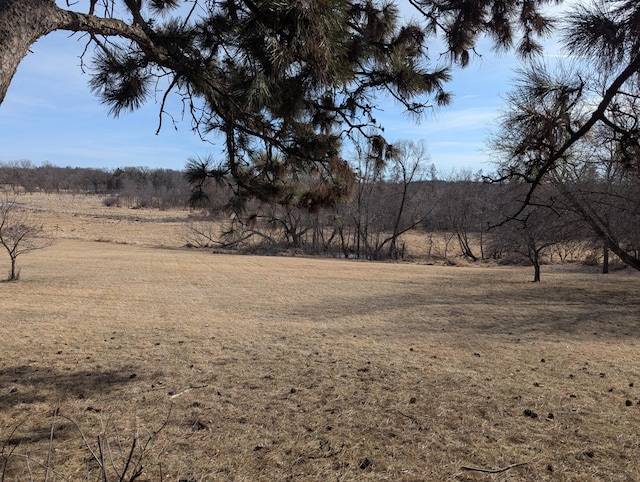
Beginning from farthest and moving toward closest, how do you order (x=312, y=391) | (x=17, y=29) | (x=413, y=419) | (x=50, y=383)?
(x=50, y=383)
(x=312, y=391)
(x=413, y=419)
(x=17, y=29)

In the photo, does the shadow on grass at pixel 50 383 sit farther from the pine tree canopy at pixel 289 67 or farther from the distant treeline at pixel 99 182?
the distant treeline at pixel 99 182

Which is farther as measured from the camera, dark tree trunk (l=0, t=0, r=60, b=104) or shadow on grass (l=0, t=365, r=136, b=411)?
shadow on grass (l=0, t=365, r=136, b=411)

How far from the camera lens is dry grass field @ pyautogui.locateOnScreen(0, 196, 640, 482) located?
11.2 feet

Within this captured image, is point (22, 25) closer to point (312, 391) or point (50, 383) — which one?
point (312, 391)

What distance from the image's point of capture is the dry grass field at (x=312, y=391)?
342 centimetres

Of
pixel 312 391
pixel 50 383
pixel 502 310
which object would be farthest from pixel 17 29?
pixel 502 310

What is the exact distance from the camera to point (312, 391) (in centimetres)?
523

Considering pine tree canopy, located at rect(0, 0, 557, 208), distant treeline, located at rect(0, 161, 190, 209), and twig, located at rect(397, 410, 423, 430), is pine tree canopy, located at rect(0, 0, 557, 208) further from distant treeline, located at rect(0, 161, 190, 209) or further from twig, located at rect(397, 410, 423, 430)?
distant treeline, located at rect(0, 161, 190, 209)

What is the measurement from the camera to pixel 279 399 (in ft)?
16.3

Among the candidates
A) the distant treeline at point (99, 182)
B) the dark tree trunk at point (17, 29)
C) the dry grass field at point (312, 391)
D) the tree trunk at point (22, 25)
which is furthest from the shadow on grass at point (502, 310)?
the distant treeline at point (99, 182)

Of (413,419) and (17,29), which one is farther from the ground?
(17,29)

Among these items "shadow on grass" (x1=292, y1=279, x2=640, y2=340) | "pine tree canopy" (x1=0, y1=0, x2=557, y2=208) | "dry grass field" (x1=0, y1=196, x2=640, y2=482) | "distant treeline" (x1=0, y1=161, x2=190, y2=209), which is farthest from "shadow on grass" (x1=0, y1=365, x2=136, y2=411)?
"distant treeline" (x1=0, y1=161, x2=190, y2=209)

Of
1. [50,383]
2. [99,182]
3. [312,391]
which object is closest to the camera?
[312,391]

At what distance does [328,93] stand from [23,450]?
4050 millimetres
